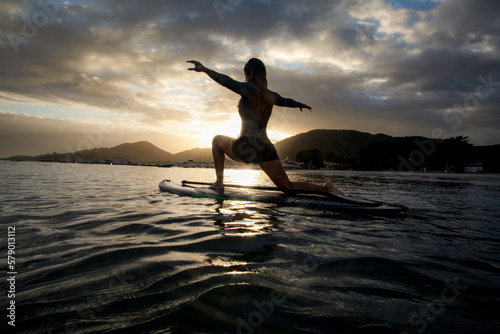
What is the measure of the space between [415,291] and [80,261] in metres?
2.94

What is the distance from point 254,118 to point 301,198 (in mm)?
2230

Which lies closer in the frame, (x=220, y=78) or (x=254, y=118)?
(x=220, y=78)

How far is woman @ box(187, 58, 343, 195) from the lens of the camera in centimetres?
515

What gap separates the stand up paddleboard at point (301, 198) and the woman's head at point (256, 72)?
266 cm

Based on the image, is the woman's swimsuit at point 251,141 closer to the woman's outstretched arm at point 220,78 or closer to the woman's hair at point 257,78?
the woman's hair at point 257,78

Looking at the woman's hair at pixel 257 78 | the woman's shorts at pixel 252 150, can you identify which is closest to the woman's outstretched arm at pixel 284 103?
the woman's hair at pixel 257 78

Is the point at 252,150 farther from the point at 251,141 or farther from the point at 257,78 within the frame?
the point at 257,78

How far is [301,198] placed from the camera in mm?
6047

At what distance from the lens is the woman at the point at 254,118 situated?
16.9 ft

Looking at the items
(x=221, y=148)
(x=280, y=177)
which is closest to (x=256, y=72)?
(x=221, y=148)

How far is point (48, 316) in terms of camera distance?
1.48 metres

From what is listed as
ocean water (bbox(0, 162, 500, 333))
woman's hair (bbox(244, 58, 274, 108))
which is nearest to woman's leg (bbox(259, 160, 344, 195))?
woman's hair (bbox(244, 58, 274, 108))

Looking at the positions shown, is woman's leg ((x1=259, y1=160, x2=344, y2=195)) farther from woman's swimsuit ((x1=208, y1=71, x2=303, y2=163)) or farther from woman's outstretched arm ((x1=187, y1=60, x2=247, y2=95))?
woman's outstretched arm ((x1=187, y1=60, x2=247, y2=95))

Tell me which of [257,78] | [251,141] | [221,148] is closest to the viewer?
[257,78]
